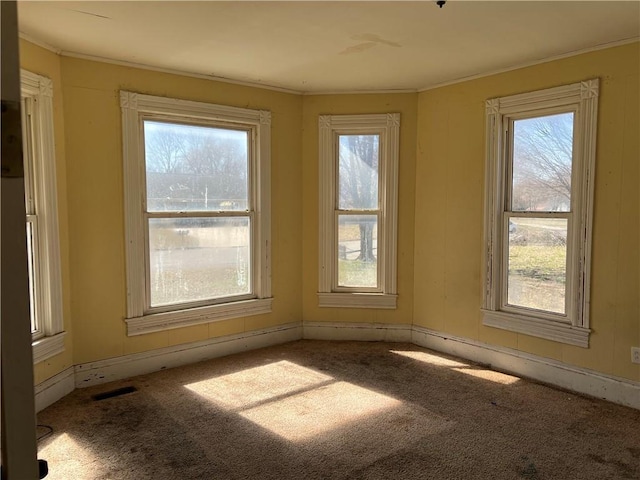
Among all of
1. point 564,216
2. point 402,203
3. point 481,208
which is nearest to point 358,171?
point 402,203

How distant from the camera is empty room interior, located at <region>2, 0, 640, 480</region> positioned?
266 cm

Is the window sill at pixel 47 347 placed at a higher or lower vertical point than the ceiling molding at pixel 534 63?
lower

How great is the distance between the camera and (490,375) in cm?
374

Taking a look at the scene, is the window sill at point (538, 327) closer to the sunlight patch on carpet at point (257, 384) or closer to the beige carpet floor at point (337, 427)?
the beige carpet floor at point (337, 427)

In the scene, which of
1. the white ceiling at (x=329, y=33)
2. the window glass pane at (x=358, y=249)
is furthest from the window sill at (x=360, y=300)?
the white ceiling at (x=329, y=33)

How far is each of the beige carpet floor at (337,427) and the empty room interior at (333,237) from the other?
20 mm

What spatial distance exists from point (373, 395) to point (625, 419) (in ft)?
5.32

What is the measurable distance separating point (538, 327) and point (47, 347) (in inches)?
142

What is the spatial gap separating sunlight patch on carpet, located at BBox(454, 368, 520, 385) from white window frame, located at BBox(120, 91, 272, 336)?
74.9 inches

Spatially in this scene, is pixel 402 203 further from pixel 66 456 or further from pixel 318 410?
pixel 66 456

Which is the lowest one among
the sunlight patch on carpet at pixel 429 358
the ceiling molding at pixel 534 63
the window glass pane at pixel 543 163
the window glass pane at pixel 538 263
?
the sunlight patch on carpet at pixel 429 358

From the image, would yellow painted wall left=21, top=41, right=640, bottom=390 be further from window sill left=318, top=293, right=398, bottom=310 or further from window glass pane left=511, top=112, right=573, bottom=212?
window glass pane left=511, top=112, right=573, bottom=212

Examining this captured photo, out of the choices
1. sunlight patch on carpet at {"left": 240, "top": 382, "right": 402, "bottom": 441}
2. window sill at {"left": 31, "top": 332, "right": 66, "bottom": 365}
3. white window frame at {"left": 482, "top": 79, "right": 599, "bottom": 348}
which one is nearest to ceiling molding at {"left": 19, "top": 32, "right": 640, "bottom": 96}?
white window frame at {"left": 482, "top": 79, "right": 599, "bottom": 348}

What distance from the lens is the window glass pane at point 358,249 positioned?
459cm
